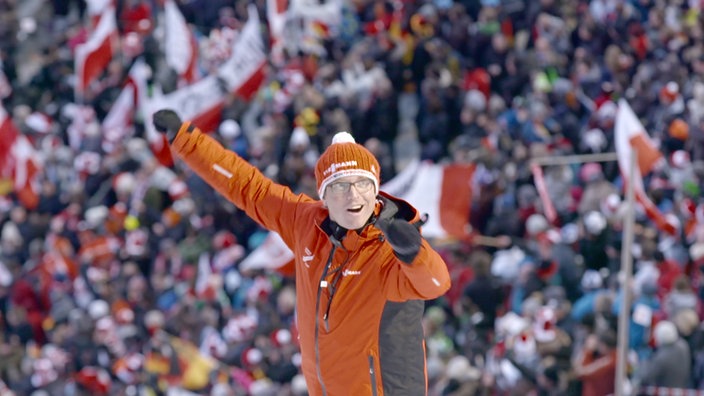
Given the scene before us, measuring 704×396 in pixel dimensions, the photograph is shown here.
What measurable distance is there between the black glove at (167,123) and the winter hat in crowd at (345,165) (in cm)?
76

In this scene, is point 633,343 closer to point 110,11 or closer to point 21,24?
point 110,11

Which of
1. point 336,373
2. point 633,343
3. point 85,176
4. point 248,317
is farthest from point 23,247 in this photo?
point 336,373

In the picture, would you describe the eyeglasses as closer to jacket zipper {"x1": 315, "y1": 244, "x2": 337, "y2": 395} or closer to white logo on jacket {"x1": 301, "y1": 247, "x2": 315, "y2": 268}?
jacket zipper {"x1": 315, "y1": 244, "x2": 337, "y2": 395}

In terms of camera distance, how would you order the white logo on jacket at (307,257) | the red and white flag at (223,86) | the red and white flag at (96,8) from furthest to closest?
the red and white flag at (96,8)
the red and white flag at (223,86)
the white logo on jacket at (307,257)

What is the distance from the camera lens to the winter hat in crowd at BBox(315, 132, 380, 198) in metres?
5.56

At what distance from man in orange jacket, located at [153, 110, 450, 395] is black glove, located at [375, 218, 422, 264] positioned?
0.38 meters

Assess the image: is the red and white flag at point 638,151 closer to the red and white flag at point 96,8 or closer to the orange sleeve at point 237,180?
the orange sleeve at point 237,180

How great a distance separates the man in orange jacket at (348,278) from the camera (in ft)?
18.3

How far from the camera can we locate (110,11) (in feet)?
66.5

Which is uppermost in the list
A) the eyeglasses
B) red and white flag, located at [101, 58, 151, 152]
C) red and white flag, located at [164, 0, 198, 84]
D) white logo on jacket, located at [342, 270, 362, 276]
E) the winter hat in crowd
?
the winter hat in crowd

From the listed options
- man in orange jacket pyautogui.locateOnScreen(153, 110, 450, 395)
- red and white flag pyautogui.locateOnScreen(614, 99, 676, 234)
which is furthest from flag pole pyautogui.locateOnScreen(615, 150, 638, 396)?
man in orange jacket pyautogui.locateOnScreen(153, 110, 450, 395)

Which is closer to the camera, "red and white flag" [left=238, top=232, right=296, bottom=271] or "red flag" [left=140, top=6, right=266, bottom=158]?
"red and white flag" [left=238, top=232, right=296, bottom=271]

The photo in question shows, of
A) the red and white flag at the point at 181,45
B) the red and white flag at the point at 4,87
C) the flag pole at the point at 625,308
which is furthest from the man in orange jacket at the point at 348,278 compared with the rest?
the red and white flag at the point at 4,87

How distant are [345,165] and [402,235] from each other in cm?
71
